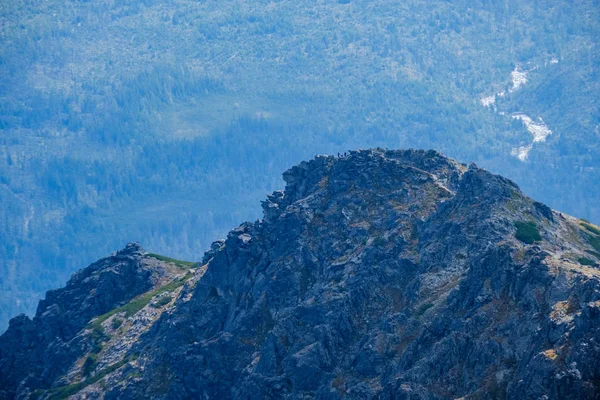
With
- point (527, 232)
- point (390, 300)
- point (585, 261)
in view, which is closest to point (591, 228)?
point (585, 261)

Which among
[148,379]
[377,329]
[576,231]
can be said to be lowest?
[148,379]

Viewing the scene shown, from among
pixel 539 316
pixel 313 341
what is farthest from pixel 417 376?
pixel 313 341

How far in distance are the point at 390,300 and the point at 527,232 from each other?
21.2 m

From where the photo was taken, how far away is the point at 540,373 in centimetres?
11950

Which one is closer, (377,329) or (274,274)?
(377,329)

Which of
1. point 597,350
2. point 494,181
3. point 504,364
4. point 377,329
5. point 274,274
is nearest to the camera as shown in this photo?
point 597,350

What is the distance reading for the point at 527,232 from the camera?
16000 centimetres

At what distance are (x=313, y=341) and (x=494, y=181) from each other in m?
36.1

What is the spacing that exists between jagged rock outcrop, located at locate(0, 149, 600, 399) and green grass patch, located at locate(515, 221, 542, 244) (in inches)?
15.8

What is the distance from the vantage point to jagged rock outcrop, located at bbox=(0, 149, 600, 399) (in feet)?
429

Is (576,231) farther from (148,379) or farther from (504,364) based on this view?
Result: (148,379)

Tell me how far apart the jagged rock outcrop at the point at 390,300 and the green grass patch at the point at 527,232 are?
40 cm

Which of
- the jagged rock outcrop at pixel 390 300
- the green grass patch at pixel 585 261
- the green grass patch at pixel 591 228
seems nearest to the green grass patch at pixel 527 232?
the jagged rock outcrop at pixel 390 300

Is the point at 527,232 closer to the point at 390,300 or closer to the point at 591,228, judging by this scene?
the point at 390,300
